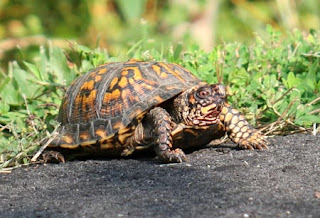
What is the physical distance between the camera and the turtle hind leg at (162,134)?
3793 mm

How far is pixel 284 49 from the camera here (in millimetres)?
5426

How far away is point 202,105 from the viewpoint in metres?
4.06

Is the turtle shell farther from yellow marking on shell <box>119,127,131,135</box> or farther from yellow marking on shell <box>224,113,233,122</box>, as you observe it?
yellow marking on shell <box>224,113,233,122</box>

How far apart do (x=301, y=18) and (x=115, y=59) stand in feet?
18.1

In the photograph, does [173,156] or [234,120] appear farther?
[234,120]

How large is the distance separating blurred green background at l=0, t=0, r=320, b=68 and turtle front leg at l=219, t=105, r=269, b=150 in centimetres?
404

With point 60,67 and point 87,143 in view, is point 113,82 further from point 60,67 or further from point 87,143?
point 60,67

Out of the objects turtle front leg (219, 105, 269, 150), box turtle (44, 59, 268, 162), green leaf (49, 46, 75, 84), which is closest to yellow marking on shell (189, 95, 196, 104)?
box turtle (44, 59, 268, 162)

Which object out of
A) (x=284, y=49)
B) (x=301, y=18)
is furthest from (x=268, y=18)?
(x=284, y=49)

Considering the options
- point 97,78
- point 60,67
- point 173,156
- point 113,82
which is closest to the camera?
point 173,156

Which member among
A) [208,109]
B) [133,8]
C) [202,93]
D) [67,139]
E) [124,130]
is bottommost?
[67,139]

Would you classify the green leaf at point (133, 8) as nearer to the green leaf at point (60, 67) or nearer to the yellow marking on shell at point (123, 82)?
the green leaf at point (60, 67)

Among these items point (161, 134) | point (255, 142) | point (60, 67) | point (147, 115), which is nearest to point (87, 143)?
point (147, 115)

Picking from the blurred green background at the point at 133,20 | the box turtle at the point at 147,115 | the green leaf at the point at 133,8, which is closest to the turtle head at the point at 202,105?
the box turtle at the point at 147,115
